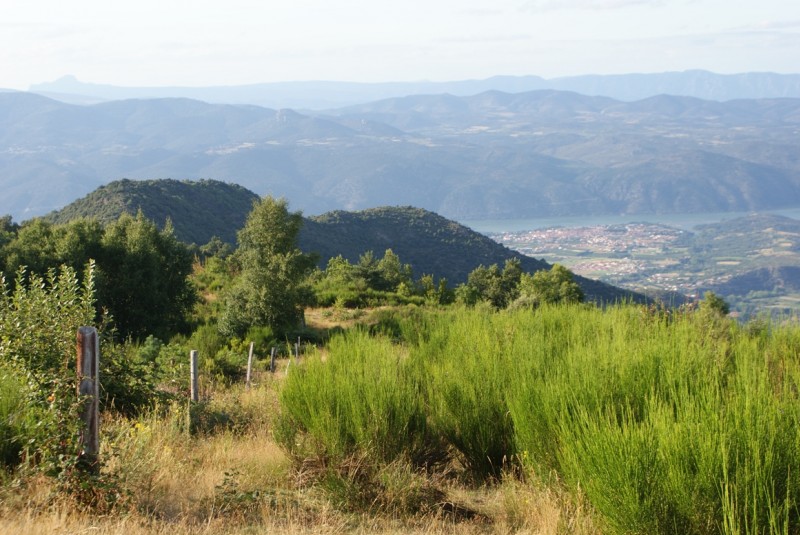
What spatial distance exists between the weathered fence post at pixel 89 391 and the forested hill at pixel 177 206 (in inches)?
1628

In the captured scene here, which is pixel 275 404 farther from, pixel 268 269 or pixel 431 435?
pixel 268 269

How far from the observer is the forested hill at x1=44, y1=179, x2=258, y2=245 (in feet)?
161

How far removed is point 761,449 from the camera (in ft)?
12.4

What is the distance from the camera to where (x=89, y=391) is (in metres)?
4.68

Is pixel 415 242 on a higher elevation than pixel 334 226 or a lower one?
lower

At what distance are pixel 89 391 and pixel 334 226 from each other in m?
62.9

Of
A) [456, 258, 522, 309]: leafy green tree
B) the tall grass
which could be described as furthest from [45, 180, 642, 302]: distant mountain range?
the tall grass

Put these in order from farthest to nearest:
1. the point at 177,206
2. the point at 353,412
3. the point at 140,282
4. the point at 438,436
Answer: the point at 177,206 < the point at 140,282 < the point at 438,436 < the point at 353,412

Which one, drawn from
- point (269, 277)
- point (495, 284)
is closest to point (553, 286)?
point (495, 284)

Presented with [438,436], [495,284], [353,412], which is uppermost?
[353,412]

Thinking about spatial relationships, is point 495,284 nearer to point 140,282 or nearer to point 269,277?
point 269,277

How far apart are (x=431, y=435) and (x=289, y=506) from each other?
176 centimetres

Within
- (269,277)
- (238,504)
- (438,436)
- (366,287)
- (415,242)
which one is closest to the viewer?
(238,504)

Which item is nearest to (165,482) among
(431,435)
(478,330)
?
(431,435)
